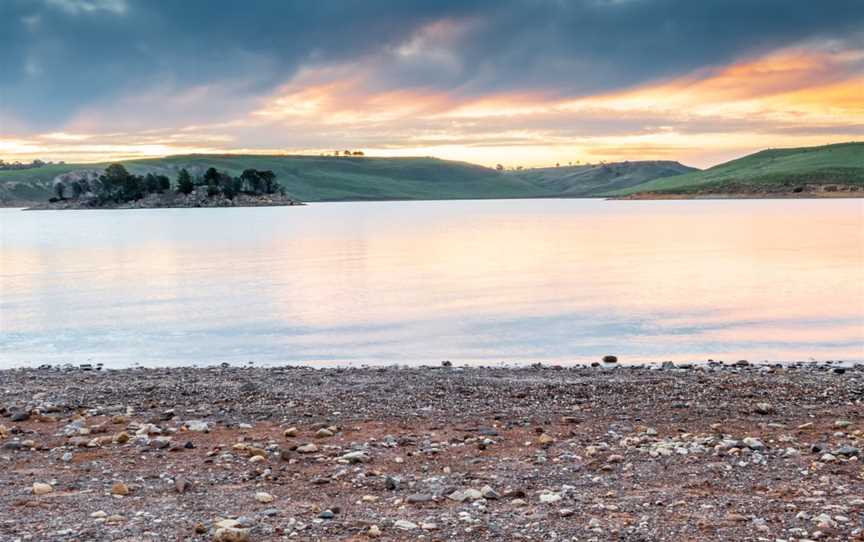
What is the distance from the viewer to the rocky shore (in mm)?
8148

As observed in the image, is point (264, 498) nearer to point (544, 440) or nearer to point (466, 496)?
point (466, 496)

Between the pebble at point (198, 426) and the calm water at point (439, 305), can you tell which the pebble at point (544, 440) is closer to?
the pebble at point (198, 426)

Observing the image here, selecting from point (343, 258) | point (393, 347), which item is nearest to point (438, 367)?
point (393, 347)

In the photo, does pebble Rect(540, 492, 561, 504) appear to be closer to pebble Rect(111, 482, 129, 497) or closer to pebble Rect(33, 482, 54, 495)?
pebble Rect(111, 482, 129, 497)

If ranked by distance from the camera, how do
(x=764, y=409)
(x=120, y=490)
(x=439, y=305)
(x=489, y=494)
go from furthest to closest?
(x=439, y=305) < (x=764, y=409) < (x=120, y=490) < (x=489, y=494)

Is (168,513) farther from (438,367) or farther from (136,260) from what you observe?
(136,260)

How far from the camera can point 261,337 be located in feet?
82.0

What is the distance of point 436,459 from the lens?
10.6 m

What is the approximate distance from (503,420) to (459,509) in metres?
4.30

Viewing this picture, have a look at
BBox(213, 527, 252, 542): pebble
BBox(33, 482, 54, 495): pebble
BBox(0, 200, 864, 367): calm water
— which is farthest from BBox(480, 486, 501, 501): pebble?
BBox(0, 200, 864, 367): calm water

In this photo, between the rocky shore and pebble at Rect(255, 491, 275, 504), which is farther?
pebble at Rect(255, 491, 275, 504)

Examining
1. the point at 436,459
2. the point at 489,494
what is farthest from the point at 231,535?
the point at 436,459

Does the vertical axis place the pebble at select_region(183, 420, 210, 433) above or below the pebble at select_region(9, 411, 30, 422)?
above

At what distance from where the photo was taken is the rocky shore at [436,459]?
8.15 meters
